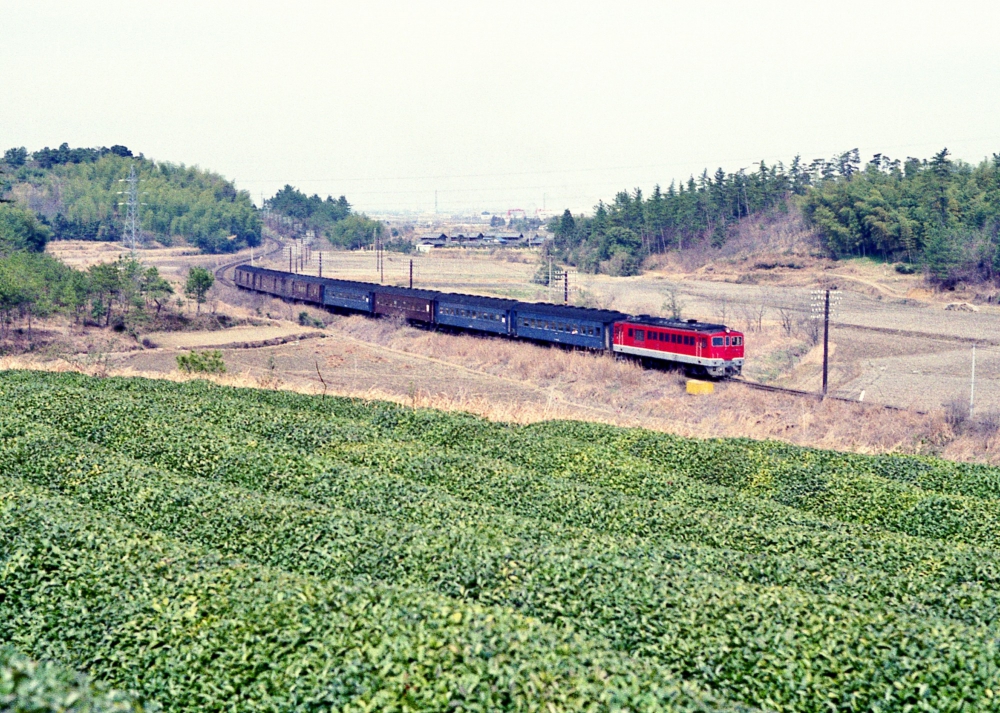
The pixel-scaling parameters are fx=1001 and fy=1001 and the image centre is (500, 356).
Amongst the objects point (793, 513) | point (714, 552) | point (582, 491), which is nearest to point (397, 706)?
point (714, 552)

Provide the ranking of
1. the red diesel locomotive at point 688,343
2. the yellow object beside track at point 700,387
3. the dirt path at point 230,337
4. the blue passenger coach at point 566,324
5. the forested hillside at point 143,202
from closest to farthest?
the yellow object beside track at point 700,387
the red diesel locomotive at point 688,343
the blue passenger coach at point 566,324
the dirt path at point 230,337
the forested hillside at point 143,202

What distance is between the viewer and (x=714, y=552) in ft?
47.9

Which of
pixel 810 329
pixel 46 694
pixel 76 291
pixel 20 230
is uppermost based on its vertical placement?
pixel 20 230

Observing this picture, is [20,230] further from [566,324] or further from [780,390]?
[780,390]

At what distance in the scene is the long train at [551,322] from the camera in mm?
39062

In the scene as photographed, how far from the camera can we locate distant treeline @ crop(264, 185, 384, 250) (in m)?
147

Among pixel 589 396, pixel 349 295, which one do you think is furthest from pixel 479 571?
pixel 349 295

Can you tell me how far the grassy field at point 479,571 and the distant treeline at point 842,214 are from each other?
5789 centimetres

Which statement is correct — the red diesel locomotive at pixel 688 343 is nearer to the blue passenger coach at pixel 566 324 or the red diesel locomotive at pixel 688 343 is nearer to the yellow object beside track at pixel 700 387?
the yellow object beside track at pixel 700 387

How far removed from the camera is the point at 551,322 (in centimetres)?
4703

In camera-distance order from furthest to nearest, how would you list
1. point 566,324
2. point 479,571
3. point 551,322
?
Answer: point 551,322, point 566,324, point 479,571

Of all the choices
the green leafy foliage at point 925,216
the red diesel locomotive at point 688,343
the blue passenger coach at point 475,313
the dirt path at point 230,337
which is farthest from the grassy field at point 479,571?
the green leafy foliage at point 925,216

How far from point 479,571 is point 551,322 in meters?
34.8

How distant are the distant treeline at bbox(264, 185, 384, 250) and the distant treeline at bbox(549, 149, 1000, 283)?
3596 cm
